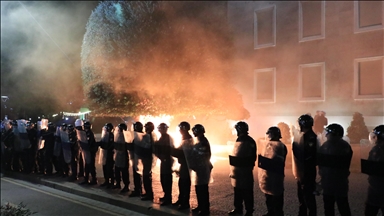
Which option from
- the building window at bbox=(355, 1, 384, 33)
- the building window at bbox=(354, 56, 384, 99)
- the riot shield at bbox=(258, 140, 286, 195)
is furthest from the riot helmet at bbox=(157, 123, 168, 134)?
the building window at bbox=(355, 1, 384, 33)

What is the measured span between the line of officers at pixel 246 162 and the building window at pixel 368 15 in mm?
9674

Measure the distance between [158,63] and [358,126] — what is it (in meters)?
6.28

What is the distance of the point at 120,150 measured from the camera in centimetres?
670

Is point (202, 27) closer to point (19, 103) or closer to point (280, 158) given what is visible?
point (280, 158)

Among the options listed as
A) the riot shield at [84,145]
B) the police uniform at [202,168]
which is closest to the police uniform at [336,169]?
the police uniform at [202,168]

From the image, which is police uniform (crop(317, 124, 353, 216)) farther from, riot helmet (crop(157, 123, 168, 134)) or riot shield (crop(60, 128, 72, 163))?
riot shield (crop(60, 128, 72, 163))

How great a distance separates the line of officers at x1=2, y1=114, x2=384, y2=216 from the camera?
4.13m

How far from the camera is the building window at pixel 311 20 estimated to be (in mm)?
14047

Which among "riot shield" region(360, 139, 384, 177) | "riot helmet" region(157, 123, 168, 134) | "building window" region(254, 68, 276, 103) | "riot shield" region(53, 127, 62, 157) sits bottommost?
"riot shield" region(53, 127, 62, 157)

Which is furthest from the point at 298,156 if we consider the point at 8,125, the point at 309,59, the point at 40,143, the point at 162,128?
the point at 309,59

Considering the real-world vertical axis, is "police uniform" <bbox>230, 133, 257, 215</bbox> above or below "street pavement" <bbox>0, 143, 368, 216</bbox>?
above

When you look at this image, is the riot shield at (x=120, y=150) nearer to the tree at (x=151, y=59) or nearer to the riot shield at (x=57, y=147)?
the riot shield at (x=57, y=147)

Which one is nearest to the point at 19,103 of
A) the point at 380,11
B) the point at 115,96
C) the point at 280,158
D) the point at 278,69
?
the point at 115,96

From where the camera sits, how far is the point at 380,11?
12.5 m
